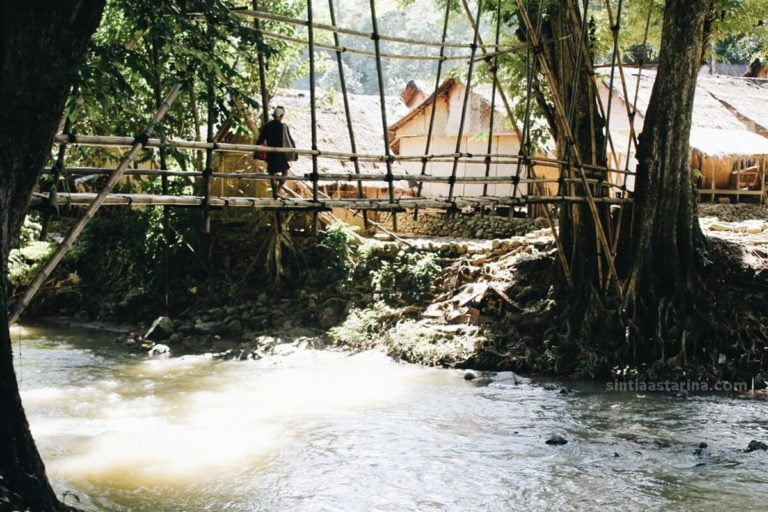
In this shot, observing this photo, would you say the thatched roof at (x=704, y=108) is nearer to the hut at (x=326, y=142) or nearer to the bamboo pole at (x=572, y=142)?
the hut at (x=326, y=142)

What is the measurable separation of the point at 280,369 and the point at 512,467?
398cm

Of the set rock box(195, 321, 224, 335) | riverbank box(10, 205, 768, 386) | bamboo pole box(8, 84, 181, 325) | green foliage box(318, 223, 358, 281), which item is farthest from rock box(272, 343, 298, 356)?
bamboo pole box(8, 84, 181, 325)

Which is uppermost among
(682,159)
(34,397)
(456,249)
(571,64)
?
(571,64)

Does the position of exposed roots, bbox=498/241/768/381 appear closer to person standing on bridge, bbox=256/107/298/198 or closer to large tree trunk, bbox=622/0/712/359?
large tree trunk, bbox=622/0/712/359

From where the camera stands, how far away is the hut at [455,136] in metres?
16.2

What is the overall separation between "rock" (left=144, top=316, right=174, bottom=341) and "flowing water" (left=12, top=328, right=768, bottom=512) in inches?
47.7

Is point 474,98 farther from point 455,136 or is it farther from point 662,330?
point 662,330

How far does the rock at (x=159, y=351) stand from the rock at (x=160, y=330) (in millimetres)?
451

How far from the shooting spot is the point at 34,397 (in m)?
7.77

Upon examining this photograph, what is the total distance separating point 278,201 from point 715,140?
43.1 feet

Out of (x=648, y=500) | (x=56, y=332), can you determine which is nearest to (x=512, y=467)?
(x=648, y=500)

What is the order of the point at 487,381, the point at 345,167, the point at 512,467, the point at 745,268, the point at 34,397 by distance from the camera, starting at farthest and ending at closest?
the point at 345,167 < the point at 745,268 < the point at 487,381 < the point at 34,397 < the point at 512,467

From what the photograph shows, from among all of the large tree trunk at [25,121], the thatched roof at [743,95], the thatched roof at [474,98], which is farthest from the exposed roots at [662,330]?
the thatched roof at [743,95]

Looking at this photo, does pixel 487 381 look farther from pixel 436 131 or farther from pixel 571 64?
pixel 436 131
